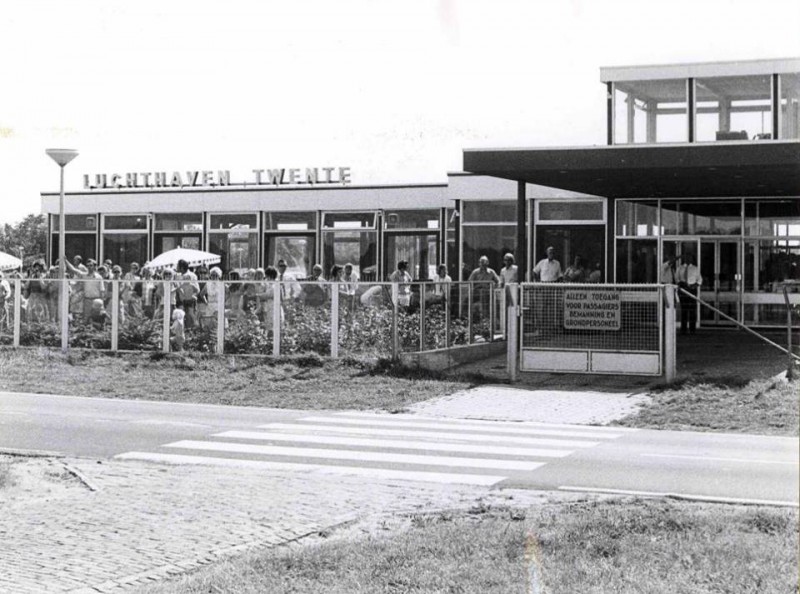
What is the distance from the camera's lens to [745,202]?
26719mm

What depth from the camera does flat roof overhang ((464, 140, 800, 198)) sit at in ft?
66.7

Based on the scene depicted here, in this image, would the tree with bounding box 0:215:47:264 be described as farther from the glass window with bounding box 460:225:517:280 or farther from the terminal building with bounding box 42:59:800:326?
the glass window with bounding box 460:225:517:280

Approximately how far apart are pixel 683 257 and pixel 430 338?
327 inches

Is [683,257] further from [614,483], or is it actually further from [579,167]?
[614,483]

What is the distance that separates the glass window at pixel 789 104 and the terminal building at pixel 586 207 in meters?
0.04

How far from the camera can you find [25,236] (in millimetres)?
59625

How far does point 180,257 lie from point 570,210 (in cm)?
1040

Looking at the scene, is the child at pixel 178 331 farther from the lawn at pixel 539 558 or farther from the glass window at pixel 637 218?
the lawn at pixel 539 558

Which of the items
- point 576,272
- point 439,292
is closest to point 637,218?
point 576,272

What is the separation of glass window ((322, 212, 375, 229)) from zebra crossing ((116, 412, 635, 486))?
668 inches

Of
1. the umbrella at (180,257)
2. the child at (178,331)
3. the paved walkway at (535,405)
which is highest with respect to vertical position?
the umbrella at (180,257)

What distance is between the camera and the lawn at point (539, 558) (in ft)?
20.8

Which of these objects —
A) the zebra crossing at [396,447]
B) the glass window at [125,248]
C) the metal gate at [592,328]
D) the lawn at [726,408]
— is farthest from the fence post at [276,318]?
the glass window at [125,248]

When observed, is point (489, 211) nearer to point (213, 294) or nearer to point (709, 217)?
point (709, 217)
